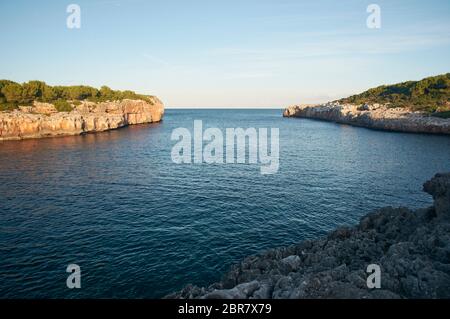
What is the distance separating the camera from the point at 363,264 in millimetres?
20812

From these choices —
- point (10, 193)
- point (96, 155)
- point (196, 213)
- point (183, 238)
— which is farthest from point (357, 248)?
point (96, 155)

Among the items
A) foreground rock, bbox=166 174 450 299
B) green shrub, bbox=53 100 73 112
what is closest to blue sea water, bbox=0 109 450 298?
foreground rock, bbox=166 174 450 299

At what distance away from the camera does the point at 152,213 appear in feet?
128

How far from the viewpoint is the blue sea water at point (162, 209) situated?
25969mm

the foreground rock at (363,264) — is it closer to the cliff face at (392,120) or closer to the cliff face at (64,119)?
the cliff face at (392,120)

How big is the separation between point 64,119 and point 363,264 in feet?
382

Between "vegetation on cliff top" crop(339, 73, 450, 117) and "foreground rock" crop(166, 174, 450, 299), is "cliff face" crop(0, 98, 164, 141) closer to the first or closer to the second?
"foreground rock" crop(166, 174, 450, 299)

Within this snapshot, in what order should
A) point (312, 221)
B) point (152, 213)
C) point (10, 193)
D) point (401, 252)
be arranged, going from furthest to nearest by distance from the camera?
point (10, 193) → point (152, 213) → point (312, 221) → point (401, 252)

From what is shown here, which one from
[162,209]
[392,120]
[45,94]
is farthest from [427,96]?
[45,94]

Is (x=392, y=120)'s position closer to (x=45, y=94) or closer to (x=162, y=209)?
(x=162, y=209)

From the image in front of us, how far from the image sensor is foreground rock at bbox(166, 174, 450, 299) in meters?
15.7

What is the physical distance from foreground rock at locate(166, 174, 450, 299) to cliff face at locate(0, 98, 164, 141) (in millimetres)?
104359
